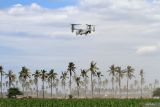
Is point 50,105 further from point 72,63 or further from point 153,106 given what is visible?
point 72,63

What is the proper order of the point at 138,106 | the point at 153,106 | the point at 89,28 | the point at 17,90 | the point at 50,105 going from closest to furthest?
1. the point at 89,28
2. the point at 153,106
3. the point at 138,106
4. the point at 50,105
5. the point at 17,90

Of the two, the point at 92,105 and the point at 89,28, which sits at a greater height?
the point at 89,28

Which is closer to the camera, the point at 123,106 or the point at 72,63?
the point at 123,106

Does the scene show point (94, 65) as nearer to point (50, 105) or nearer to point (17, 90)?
point (17, 90)

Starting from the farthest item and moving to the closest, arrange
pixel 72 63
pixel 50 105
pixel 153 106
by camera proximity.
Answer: pixel 72 63, pixel 50 105, pixel 153 106

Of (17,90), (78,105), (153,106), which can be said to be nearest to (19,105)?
(78,105)

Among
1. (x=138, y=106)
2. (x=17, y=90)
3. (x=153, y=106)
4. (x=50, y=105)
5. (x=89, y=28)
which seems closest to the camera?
(x=89, y=28)

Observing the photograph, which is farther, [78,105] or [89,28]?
[78,105]

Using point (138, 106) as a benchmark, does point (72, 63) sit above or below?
above

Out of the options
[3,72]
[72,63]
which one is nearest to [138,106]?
[72,63]
